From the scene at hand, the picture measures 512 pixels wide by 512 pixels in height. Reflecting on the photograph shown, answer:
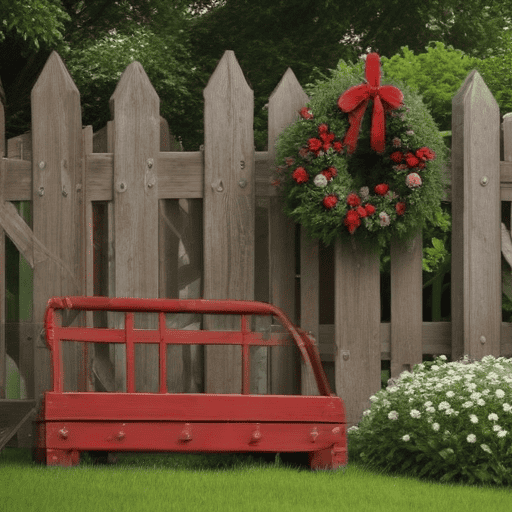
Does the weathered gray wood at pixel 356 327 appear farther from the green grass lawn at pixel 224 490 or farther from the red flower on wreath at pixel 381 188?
the green grass lawn at pixel 224 490

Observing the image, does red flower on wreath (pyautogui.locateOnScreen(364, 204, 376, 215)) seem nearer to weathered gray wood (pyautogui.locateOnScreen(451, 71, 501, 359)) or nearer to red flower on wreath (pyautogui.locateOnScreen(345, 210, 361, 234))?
red flower on wreath (pyautogui.locateOnScreen(345, 210, 361, 234))

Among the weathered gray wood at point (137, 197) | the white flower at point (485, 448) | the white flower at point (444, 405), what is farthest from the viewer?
the weathered gray wood at point (137, 197)

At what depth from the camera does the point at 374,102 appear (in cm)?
507

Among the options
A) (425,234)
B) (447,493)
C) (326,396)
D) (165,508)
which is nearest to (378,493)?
(447,493)

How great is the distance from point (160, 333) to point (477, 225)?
208 centimetres

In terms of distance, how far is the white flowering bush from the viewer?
13.5ft

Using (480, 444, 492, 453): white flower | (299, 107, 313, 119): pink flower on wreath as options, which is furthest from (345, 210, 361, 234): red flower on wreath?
(480, 444, 492, 453): white flower

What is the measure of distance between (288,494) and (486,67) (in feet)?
20.6

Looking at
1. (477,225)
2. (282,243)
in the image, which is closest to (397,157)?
(477,225)

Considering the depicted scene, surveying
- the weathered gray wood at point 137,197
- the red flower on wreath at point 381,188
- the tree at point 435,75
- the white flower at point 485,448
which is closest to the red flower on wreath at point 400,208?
the red flower on wreath at point 381,188

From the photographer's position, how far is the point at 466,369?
182 inches

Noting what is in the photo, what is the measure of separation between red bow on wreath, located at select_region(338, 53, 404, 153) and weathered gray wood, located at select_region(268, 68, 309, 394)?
0.36 metres

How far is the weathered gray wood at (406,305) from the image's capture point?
Result: 5.35 m

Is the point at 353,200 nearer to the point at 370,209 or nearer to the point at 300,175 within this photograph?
the point at 370,209
